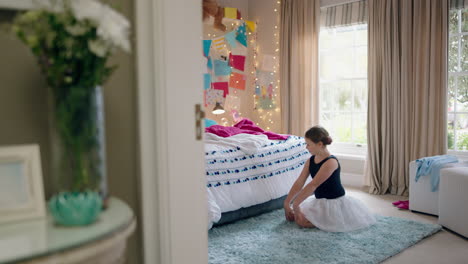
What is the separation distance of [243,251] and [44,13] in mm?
2144

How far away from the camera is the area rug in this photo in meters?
2.52

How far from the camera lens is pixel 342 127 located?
5.20 metres

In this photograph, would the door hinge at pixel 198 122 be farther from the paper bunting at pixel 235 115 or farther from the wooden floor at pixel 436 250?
the paper bunting at pixel 235 115

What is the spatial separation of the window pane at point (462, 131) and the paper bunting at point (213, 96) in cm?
281

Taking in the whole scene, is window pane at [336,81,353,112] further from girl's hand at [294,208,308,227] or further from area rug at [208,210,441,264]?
girl's hand at [294,208,308,227]

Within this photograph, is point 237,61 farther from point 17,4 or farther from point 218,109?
point 17,4

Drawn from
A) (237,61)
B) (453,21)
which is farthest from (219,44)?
(453,21)

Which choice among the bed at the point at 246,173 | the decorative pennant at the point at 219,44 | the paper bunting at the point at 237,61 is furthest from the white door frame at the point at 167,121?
the paper bunting at the point at 237,61

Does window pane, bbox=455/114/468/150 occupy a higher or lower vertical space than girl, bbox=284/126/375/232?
higher

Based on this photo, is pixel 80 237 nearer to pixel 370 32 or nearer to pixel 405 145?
pixel 405 145

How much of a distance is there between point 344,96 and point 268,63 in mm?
1164

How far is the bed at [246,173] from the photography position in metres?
3.12

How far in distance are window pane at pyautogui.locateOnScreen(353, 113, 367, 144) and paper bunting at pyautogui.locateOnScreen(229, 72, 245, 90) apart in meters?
Result: 1.64

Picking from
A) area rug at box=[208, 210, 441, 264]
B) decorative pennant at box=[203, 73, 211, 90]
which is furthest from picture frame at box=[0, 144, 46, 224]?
decorative pennant at box=[203, 73, 211, 90]
